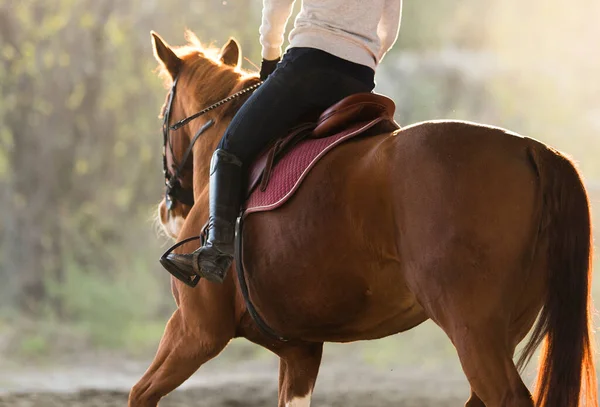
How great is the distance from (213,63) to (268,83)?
68cm

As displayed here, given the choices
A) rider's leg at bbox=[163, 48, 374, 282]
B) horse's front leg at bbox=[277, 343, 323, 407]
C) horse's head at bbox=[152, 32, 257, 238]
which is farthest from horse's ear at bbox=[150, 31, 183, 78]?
horse's front leg at bbox=[277, 343, 323, 407]

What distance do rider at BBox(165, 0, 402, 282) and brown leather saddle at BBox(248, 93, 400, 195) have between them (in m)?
0.05

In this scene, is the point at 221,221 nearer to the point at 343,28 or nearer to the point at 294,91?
the point at 294,91

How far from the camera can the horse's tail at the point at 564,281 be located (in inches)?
69.6

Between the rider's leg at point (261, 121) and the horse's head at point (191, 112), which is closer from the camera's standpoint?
the rider's leg at point (261, 121)

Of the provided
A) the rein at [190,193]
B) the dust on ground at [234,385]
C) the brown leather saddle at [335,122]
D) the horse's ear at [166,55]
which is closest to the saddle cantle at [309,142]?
the brown leather saddle at [335,122]

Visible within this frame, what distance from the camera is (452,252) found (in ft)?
5.70

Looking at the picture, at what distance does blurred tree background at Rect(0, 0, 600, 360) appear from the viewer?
23.7ft

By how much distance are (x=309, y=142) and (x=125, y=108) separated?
5.81m

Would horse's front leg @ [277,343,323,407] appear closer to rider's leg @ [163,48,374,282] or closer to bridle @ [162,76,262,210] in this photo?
rider's leg @ [163,48,374,282]

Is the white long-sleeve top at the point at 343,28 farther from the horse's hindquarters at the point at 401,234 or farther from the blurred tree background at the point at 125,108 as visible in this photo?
the blurred tree background at the point at 125,108

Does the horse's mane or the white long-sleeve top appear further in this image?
the horse's mane

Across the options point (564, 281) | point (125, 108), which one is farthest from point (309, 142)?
point (125, 108)

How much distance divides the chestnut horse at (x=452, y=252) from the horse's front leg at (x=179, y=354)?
1.03ft
